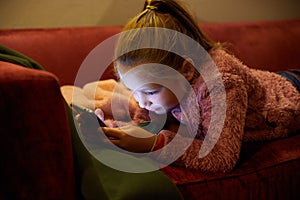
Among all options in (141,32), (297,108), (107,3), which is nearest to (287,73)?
(297,108)

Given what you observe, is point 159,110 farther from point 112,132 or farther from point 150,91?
point 112,132

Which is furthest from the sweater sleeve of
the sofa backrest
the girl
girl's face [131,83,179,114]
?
the sofa backrest

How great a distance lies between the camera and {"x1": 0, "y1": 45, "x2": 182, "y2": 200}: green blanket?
0.75m

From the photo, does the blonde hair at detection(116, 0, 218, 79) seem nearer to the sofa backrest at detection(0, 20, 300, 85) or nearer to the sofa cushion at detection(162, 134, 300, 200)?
the sofa cushion at detection(162, 134, 300, 200)

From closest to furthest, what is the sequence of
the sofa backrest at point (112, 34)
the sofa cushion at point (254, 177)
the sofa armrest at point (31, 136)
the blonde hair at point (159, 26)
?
1. the sofa armrest at point (31, 136)
2. the sofa cushion at point (254, 177)
3. the blonde hair at point (159, 26)
4. the sofa backrest at point (112, 34)

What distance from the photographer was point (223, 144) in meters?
0.94

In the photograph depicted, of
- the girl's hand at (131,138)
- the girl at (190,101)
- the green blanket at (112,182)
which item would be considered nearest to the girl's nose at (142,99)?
the girl at (190,101)

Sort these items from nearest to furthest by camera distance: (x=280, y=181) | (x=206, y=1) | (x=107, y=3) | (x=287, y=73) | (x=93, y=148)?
1. (x=93, y=148)
2. (x=280, y=181)
3. (x=287, y=73)
4. (x=107, y=3)
5. (x=206, y=1)

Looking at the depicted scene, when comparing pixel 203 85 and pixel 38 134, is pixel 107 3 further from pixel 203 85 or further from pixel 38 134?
→ pixel 38 134

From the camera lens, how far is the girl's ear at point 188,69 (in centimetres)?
104

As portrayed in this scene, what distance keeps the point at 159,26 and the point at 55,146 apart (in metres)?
0.46

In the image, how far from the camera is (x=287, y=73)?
1438 millimetres

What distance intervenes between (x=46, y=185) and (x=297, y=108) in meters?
0.85

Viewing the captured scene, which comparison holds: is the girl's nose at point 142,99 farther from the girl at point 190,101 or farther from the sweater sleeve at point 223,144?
the sweater sleeve at point 223,144
